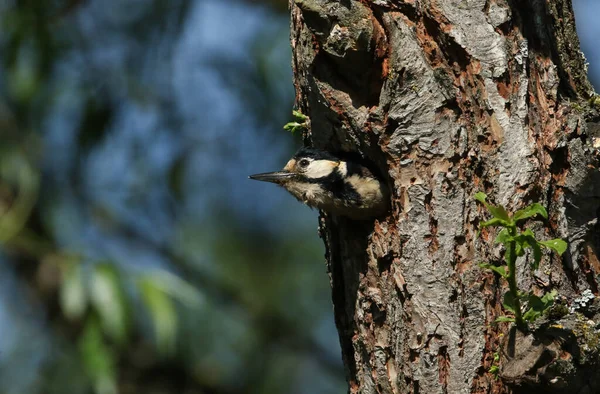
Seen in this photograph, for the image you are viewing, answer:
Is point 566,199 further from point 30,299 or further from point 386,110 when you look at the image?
point 30,299

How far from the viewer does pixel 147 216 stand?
16.6 feet

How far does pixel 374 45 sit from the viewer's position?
2.05 metres

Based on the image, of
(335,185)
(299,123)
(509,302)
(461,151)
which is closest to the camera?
(509,302)

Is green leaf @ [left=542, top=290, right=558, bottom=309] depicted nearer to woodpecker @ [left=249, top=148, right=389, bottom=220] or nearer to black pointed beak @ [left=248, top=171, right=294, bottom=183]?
woodpecker @ [left=249, top=148, right=389, bottom=220]

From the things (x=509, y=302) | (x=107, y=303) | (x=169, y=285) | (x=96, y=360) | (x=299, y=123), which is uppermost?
(x=299, y=123)

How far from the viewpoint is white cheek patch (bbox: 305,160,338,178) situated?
2372 mm

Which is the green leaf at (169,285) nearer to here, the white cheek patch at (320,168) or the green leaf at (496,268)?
the white cheek patch at (320,168)

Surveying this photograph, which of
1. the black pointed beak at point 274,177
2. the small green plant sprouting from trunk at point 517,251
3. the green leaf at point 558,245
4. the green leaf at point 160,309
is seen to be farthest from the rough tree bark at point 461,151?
the green leaf at point 160,309

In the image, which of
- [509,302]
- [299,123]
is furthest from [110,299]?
[509,302]

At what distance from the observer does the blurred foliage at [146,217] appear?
13.6ft

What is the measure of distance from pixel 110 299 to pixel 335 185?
146 cm

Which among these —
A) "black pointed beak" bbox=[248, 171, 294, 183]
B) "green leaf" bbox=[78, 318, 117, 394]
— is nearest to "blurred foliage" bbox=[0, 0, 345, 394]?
"green leaf" bbox=[78, 318, 117, 394]

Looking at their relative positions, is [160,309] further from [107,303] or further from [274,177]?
[274,177]

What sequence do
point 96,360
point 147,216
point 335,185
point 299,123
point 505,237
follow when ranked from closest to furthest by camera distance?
point 505,237, point 335,185, point 299,123, point 96,360, point 147,216
